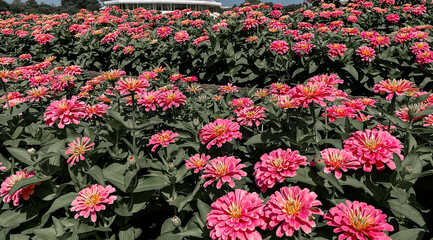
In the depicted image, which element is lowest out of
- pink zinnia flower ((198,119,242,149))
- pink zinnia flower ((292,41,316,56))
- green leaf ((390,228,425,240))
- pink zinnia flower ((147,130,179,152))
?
green leaf ((390,228,425,240))

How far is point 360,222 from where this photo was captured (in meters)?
0.94

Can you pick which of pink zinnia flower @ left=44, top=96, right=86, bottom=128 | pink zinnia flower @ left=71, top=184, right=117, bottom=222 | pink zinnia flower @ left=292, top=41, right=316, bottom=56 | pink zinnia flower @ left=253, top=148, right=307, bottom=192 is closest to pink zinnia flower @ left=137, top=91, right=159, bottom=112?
pink zinnia flower @ left=44, top=96, right=86, bottom=128

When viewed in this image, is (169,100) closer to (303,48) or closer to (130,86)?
(130,86)

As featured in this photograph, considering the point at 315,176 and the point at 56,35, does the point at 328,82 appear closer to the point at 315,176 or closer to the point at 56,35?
the point at 315,176

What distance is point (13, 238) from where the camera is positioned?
1.45 meters

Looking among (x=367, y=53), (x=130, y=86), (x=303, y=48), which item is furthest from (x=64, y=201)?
(x=367, y=53)

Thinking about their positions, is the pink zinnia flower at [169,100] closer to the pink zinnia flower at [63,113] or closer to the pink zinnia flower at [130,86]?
the pink zinnia flower at [130,86]

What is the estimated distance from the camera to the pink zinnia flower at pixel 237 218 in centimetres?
97

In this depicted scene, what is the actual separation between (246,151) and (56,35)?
6.95m

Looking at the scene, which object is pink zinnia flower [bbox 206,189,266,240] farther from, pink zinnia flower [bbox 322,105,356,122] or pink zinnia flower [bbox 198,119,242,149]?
pink zinnia flower [bbox 322,105,356,122]

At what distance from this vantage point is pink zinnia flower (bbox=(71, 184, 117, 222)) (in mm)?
1243

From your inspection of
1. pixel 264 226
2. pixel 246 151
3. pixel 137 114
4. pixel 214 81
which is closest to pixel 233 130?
pixel 246 151

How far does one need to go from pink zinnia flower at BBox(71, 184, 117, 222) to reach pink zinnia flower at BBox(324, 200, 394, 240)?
0.98m

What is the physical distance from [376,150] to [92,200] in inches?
50.6
